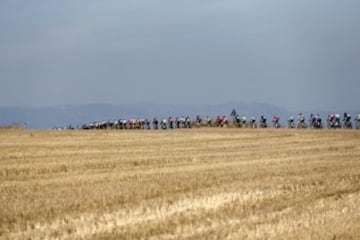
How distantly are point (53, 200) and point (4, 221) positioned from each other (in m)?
2.26

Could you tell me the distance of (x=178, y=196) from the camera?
15.9 meters

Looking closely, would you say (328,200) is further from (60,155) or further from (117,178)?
(60,155)

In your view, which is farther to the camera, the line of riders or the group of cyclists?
the line of riders

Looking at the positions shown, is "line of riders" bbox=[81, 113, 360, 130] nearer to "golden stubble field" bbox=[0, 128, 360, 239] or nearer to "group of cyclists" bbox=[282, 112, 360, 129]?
"group of cyclists" bbox=[282, 112, 360, 129]

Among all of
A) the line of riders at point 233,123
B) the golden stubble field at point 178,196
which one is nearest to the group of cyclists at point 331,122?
the line of riders at point 233,123

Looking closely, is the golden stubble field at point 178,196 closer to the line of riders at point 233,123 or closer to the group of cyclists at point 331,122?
the group of cyclists at point 331,122

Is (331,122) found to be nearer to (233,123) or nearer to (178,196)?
(233,123)

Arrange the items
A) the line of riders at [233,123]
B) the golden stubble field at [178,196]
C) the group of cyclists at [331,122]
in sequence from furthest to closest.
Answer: the line of riders at [233,123], the group of cyclists at [331,122], the golden stubble field at [178,196]

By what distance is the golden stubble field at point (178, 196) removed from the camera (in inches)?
484

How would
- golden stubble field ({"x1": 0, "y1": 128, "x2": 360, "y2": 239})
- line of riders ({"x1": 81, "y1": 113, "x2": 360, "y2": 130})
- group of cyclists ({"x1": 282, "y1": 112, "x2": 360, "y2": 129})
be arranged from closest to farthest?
golden stubble field ({"x1": 0, "y1": 128, "x2": 360, "y2": 239}), group of cyclists ({"x1": 282, "y1": 112, "x2": 360, "y2": 129}), line of riders ({"x1": 81, "y1": 113, "x2": 360, "y2": 130})

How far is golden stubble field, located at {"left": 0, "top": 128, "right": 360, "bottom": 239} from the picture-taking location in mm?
12281

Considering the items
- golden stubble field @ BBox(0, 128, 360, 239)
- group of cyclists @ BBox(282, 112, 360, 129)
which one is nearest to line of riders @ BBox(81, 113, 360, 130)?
group of cyclists @ BBox(282, 112, 360, 129)

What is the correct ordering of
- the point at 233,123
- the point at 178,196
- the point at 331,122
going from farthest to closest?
1. the point at 233,123
2. the point at 331,122
3. the point at 178,196

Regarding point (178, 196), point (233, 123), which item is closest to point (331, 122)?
point (233, 123)
